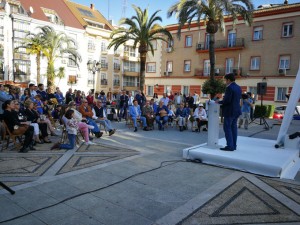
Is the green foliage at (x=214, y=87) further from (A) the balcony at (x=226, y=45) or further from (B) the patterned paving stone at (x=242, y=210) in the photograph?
(B) the patterned paving stone at (x=242, y=210)

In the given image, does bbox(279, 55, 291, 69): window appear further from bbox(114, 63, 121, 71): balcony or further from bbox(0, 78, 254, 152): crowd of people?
bbox(114, 63, 121, 71): balcony

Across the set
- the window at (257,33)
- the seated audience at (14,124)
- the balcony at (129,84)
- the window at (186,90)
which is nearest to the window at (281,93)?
the window at (257,33)

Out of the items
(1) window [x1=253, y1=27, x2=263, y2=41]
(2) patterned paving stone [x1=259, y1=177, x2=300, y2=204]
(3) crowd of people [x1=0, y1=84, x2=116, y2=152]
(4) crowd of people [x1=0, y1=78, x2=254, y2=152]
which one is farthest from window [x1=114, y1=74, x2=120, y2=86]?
(2) patterned paving stone [x1=259, y1=177, x2=300, y2=204]

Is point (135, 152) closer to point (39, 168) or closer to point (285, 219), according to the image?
point (39, 168)

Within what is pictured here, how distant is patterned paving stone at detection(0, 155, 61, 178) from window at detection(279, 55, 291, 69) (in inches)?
1021

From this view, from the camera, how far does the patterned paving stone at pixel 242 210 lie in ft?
11.5

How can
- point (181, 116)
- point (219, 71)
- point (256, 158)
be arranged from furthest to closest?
point (219, 71) < point (181, 116) < point (256, 158)

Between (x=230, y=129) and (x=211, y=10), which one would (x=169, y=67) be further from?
(x=230, y=129)

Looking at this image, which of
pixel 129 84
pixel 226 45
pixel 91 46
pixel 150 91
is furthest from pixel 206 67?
pixel 91 46

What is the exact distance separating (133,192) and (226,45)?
2852 centimetres

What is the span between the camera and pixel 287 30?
25547 millimetres

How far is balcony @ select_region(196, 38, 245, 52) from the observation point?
93.3ft

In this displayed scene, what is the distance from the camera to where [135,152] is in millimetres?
7145

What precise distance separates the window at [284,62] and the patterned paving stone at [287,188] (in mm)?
24335
